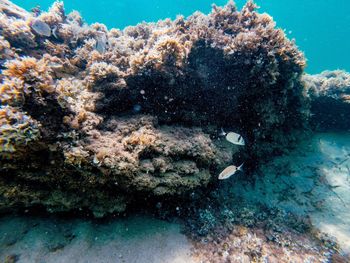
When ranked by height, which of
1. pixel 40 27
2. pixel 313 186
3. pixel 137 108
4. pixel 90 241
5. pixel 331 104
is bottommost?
pixel 90 241

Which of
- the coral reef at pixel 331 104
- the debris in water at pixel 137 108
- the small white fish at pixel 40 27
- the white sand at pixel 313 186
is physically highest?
the small white fish at pixel 40 27

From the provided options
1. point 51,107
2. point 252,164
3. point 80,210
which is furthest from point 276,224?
point 51,107

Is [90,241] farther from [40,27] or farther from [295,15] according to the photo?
[295,15]

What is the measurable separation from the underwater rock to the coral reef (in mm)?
1707

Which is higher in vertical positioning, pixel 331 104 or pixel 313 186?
pixel 331 104

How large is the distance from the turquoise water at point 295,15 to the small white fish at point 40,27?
174 ft

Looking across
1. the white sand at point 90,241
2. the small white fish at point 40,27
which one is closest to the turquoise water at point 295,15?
the small white fish at point 40,27

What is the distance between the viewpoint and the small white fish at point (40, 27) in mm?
5586

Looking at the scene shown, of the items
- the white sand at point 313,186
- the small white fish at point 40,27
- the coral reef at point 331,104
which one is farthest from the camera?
the coral reef at point 331,104

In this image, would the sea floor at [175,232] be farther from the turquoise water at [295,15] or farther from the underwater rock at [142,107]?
the turquoise water at [295,15]

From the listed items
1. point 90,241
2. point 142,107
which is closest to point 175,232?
point 90,241

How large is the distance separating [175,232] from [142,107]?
270cm

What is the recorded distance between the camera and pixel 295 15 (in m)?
62.4

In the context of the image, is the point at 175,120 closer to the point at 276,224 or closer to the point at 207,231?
the point at 207,231
